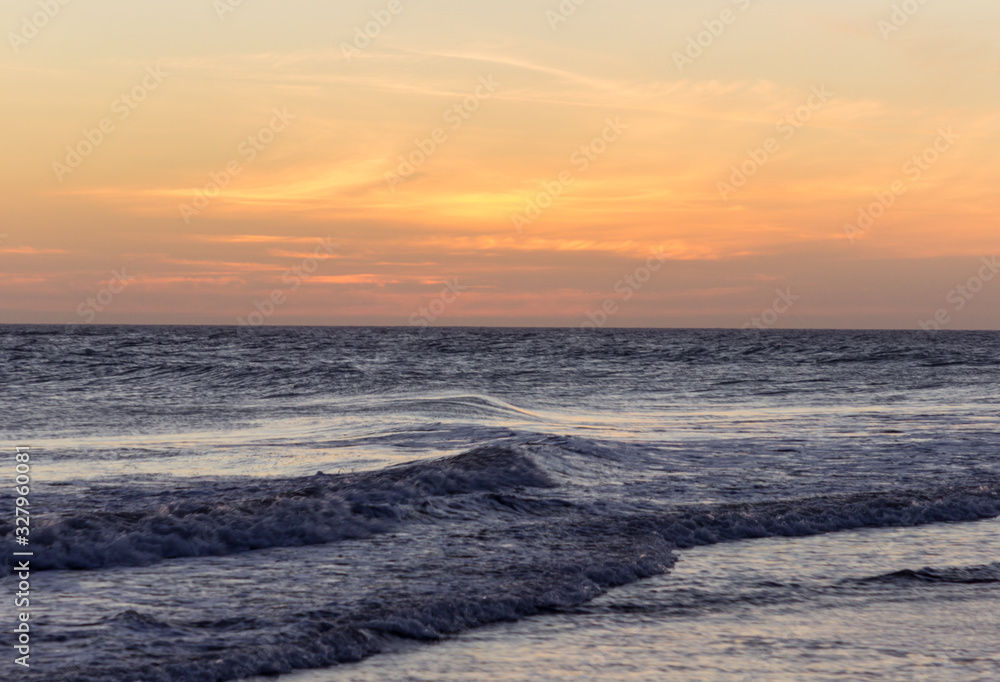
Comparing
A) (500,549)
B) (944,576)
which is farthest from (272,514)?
(944,576)

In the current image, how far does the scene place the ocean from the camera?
5.99 metres

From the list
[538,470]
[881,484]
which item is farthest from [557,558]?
[881,484]

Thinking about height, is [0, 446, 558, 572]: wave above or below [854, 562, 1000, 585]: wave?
above

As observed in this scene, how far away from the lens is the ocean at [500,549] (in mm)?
5992

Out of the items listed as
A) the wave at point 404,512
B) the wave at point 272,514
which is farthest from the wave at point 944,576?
the wave at point 272,514

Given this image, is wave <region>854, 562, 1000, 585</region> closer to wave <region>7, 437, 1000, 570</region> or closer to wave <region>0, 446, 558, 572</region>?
wave <region>7, 437, 1000, 570</region>

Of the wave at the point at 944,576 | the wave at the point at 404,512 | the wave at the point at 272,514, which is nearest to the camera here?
the wave at the point at 944,576

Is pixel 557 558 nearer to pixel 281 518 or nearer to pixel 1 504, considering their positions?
pixel 281 518

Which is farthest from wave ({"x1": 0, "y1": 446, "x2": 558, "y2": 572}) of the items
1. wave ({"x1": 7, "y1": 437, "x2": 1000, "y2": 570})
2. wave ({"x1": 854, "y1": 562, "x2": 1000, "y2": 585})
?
wave ({"x1": 854, "y1": 562, "x2": 1000, "y2": 585})

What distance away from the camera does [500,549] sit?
8969mm

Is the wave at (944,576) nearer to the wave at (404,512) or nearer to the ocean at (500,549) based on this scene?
the ocean at (500,549)

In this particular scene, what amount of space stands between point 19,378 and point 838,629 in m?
32.7

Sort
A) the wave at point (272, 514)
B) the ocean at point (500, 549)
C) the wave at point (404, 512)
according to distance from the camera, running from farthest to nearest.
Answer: the wave at point (404, 512), the wave at point (272, 514), the ocean at point (500, 549)

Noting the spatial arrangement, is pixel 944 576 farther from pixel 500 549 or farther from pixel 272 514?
pixel 272 514
